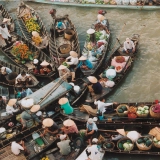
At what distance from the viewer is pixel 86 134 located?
13148mm

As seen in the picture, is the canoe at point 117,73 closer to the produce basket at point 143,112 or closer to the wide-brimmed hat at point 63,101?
the wide-brimmed hat at point 63,101

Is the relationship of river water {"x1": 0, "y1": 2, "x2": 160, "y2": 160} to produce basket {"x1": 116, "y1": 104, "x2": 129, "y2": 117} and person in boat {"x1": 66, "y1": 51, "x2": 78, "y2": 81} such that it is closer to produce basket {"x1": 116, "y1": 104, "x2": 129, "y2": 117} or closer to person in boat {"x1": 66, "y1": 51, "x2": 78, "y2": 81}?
produce basket {"x1": 116, "y1": 104, "x2": 129, "y2": 117}

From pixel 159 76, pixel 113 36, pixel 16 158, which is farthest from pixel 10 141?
pixel 113 36

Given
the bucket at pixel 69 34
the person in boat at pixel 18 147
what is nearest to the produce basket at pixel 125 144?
the person in boat at pixel 18 147

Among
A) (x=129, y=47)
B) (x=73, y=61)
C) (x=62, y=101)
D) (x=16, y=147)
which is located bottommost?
(x=16, y=147)

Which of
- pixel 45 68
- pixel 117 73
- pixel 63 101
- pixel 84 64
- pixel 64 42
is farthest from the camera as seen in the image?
pixel 64 42

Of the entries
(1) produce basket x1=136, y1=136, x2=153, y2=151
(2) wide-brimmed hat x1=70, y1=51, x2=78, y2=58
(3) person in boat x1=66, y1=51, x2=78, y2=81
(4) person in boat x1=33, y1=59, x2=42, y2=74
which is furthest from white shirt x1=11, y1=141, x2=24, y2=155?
(2) wide-brimmed hat x1=70, y1=51, x2=78, y2=58

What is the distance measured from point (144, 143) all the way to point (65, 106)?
3.91m

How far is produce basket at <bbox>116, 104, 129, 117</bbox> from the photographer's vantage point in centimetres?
1354

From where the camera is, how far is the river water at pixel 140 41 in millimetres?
16078

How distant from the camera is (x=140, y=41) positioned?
64.2 ft

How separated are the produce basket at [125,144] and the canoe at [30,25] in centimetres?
846

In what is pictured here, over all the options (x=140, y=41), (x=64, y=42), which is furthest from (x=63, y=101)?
(x=140, y=41)

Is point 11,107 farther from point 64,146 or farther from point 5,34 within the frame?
point 5,34
